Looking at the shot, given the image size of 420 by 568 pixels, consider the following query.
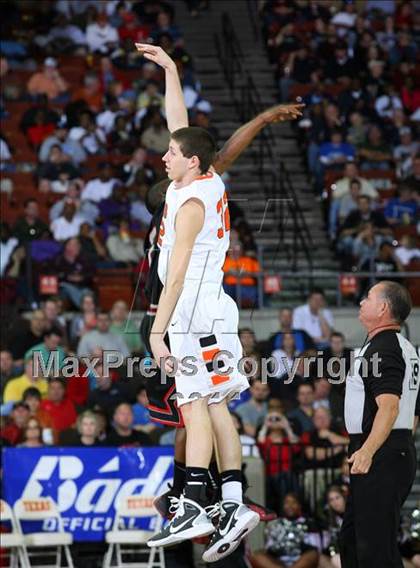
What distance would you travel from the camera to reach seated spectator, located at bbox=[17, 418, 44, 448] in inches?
525

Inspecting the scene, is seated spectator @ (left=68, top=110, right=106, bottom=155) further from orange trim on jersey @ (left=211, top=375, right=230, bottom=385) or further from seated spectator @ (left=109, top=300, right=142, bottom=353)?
orange trim on jersey @ (left=211, top=375, right=230, bottom=385)

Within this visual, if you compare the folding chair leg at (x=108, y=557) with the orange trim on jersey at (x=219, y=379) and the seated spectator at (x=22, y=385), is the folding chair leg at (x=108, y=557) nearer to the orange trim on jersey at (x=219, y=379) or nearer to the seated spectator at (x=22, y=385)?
the seated spectator at (x=22, y=385)

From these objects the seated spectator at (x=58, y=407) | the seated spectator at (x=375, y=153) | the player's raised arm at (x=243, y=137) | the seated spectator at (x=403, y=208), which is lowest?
the seated spectator at (x=58, y=407)

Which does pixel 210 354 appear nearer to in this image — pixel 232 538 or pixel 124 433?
pixel 232 538

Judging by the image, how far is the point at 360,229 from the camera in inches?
707

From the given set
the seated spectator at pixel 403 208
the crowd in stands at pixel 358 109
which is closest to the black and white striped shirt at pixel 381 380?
the crowd in stands at pixel 358 109

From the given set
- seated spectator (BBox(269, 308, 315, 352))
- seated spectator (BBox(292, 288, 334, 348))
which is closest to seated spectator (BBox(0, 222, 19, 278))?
seated spectator (BBox(269, 308, 315, 352))

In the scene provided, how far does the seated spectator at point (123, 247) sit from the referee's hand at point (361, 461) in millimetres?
8938

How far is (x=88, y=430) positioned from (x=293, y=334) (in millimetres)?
2691

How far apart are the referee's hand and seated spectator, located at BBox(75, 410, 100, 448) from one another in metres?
5.71

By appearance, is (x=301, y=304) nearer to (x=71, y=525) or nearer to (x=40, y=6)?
(x=71, y=525)

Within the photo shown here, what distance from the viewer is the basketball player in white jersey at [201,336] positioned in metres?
7.66

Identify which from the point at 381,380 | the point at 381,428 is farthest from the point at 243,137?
the point at 381,428

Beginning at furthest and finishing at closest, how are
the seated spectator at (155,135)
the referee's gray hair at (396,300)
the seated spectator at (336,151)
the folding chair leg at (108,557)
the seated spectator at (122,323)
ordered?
the seated spectator at (336,151) → the seated spectator at (155,135) → the seated spectator at (122,323) → the folding chair leg at (108,557) → the referee's gray hair at (396,300)
